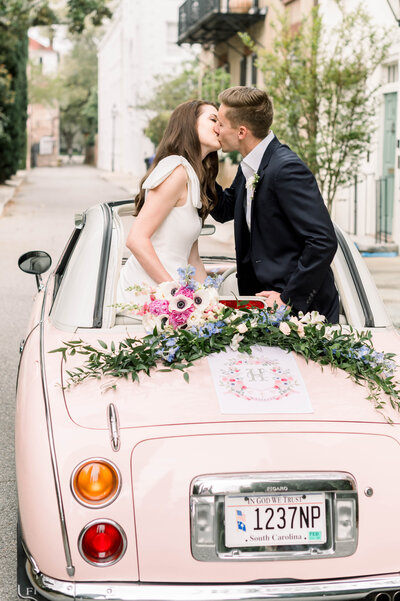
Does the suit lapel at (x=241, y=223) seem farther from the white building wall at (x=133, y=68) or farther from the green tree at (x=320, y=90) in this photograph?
the white building wall at (x=133, y=68)

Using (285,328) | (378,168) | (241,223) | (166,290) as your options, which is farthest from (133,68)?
(285,328)

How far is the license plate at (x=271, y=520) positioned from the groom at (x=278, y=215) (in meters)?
1.08

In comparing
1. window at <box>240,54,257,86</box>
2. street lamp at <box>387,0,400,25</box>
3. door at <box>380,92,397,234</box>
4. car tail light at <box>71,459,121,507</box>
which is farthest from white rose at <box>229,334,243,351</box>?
window at <box>240,54,257,86</box>

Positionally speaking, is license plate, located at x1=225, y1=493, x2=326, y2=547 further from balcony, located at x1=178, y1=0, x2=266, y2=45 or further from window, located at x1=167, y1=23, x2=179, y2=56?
window, located at x1=167, y1=23, x2=179, y2=56

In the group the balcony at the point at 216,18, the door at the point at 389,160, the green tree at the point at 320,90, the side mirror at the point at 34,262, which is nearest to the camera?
the side mirror at the point at 34,262

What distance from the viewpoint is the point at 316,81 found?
1398 centimetres

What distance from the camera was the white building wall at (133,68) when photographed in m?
48.8

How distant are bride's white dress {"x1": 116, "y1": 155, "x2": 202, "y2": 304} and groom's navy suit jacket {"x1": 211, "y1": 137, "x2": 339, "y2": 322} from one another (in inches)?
10.2

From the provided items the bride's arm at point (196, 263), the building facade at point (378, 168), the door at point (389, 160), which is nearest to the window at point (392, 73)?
the building facade at point (378, 168)

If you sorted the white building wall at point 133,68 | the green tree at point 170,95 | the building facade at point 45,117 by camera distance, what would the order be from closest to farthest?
the green tree at point 170,95 → the white building wall at point 133,68 → the building facade at point 45,117

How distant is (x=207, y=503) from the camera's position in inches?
102

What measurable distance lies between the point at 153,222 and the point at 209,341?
74 cm

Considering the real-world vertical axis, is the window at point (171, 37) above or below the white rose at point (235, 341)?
above

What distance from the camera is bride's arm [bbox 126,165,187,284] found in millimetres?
3691
